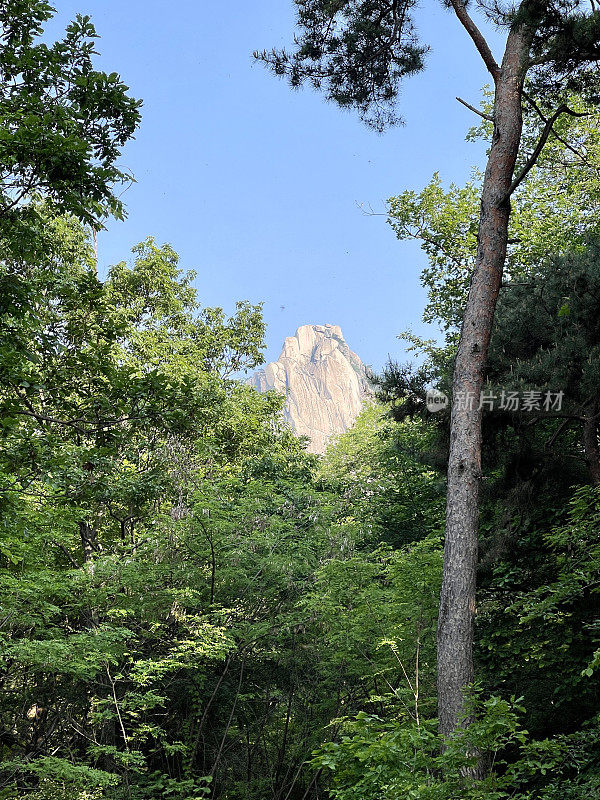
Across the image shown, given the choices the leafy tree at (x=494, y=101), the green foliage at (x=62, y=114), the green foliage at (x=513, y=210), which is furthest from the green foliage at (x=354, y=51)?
the green foliage at (x=513, y=210)

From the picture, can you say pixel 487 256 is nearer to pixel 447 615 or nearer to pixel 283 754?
pixel 447 615

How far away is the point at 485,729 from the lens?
3.11 m

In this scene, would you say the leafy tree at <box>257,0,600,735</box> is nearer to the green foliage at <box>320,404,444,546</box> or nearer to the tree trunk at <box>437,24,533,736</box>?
the tree trunk at <box>437,24,533,736</box>

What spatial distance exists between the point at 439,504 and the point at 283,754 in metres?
4.33

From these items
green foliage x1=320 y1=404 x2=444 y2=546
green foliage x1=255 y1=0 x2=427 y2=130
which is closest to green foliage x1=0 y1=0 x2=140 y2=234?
green foliage x1=255 y1=0 x2=427 y2=130

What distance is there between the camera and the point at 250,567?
818 cm

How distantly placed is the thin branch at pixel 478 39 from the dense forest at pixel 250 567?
0.63 m

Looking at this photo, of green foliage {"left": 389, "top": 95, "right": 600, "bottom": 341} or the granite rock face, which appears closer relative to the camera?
green foliage {"left": 389, "top": 95, "right": 600, "bottom": 341}

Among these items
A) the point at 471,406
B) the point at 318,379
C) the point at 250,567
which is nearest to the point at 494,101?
the point at 471,406

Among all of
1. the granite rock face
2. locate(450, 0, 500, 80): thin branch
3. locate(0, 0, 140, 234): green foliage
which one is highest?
the granite rock face

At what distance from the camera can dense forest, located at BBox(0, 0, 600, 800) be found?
4199 millimetres

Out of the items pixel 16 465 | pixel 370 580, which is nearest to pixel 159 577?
pixel 370 580

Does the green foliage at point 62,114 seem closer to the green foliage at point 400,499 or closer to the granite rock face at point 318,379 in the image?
the green foliage at point 400,499

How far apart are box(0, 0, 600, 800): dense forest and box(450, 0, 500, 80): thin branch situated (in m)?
0.63
